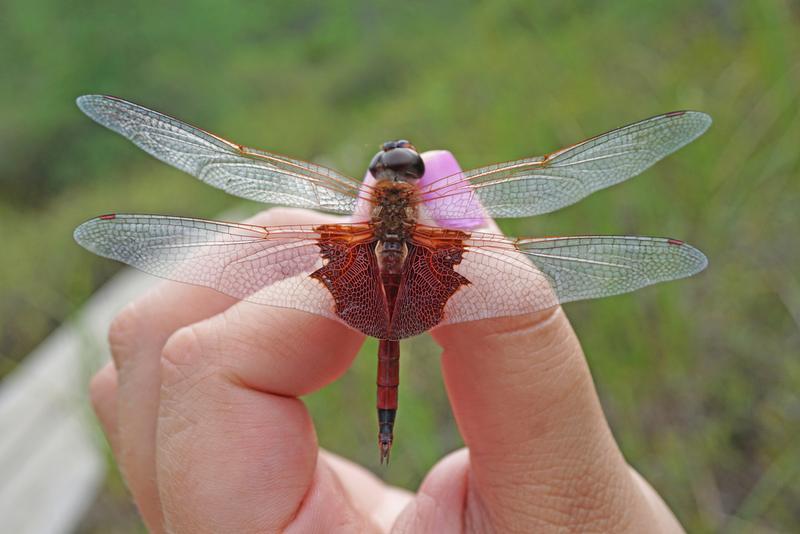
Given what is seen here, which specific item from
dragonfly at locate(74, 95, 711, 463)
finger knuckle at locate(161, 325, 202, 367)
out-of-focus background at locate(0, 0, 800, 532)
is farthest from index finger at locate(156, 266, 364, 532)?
out-of-focus background at locate(0, 0, 800, 532)

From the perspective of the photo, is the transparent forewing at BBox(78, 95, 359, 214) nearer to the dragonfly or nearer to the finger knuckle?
the dragonfly

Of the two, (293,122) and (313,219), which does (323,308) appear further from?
(293,122)

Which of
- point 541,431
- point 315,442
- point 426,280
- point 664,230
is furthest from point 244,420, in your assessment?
point 664,230

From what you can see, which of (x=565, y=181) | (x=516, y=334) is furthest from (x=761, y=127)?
(x=516, y=334)

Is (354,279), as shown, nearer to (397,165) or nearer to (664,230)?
(397,165)

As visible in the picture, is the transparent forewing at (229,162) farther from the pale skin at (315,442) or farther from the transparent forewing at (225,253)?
the pale skin at (315,442)

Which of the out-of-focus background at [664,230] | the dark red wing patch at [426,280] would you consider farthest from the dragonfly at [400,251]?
the out-of-focus background at [664,230]
